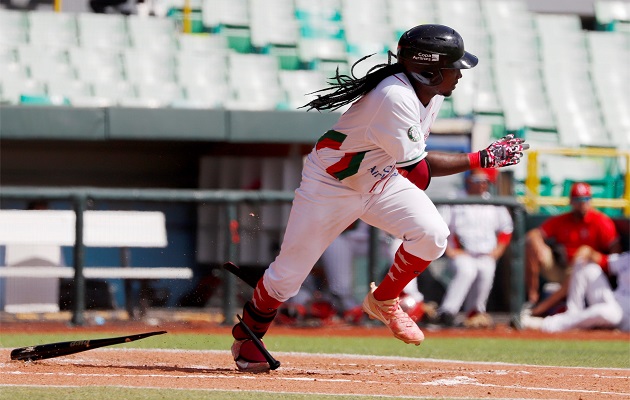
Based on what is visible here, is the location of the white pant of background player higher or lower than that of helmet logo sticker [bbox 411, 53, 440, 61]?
lower

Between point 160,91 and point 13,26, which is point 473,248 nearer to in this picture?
point 160,91

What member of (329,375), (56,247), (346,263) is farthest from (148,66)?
(329,375)

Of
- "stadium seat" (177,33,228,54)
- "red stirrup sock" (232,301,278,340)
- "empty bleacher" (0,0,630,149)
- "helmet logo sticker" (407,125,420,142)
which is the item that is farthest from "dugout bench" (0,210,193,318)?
"helmet logo sticker" (407,125,420,142)

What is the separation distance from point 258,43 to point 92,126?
3893 mm

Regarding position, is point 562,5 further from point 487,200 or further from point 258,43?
point 487,200

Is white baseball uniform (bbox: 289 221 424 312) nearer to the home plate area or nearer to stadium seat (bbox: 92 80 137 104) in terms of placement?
stadium seat (bbox: 92 80 137 104)

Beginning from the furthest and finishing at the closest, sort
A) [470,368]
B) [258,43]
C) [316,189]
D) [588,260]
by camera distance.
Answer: [258,43] → [588,260] → [470,368] → [316,189]

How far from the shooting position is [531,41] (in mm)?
16109

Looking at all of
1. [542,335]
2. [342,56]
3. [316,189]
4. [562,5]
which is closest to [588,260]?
[542,335]

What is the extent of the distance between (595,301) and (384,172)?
5788 millimetres

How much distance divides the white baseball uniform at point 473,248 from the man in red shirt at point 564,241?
1.55 feet

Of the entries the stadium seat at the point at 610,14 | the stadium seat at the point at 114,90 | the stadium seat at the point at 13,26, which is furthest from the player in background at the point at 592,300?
the stadium seat at the point at 610,14

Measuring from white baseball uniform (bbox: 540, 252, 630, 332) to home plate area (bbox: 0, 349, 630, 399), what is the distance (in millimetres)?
4142

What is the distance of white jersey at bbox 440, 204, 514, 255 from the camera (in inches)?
434
